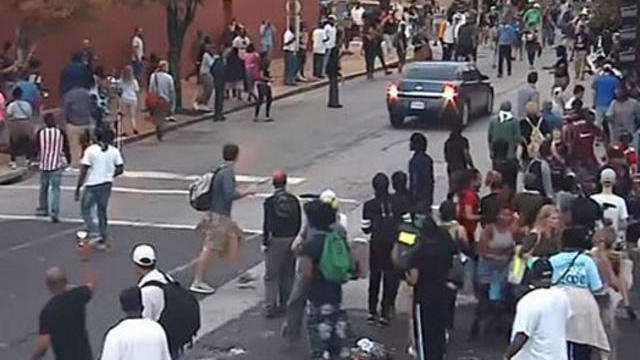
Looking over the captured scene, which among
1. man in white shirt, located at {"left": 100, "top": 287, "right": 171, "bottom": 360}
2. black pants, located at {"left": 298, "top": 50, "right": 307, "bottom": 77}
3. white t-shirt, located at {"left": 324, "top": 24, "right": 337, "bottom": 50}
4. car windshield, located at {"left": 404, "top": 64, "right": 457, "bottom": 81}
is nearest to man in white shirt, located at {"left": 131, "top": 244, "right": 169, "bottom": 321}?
man in white shirt, located at {"left": 100, "top": 287, "right": 171, "bottom": 360}

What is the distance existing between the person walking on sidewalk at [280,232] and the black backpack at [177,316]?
4.00 meters

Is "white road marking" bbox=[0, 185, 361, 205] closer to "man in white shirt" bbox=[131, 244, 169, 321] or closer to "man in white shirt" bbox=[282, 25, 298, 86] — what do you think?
"man in white shirt" bbox=[131, 244, 169, 321]

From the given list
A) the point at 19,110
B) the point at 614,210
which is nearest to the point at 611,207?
the point at 614,210

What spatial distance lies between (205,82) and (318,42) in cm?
709

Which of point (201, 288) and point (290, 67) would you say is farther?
point (290, 67)

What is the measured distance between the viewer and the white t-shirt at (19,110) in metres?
25.7

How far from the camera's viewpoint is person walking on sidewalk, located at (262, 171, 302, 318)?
14.7 metres

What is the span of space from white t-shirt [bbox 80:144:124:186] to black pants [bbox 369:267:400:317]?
484 cm

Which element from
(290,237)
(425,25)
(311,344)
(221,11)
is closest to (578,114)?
(290,237)

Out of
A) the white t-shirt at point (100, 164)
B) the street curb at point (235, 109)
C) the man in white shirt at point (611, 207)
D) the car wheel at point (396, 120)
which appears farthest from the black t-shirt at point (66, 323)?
the car wheel at point (396, 120)

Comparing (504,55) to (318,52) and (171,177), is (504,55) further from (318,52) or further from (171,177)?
(171,177)

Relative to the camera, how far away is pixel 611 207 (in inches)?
551

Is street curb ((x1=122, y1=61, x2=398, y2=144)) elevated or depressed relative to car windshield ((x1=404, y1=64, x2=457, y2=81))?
depressed

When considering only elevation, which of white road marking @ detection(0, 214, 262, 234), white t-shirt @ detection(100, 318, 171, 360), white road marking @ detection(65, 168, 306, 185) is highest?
white t-shirt @ detection(100, 318, 171, 360)
